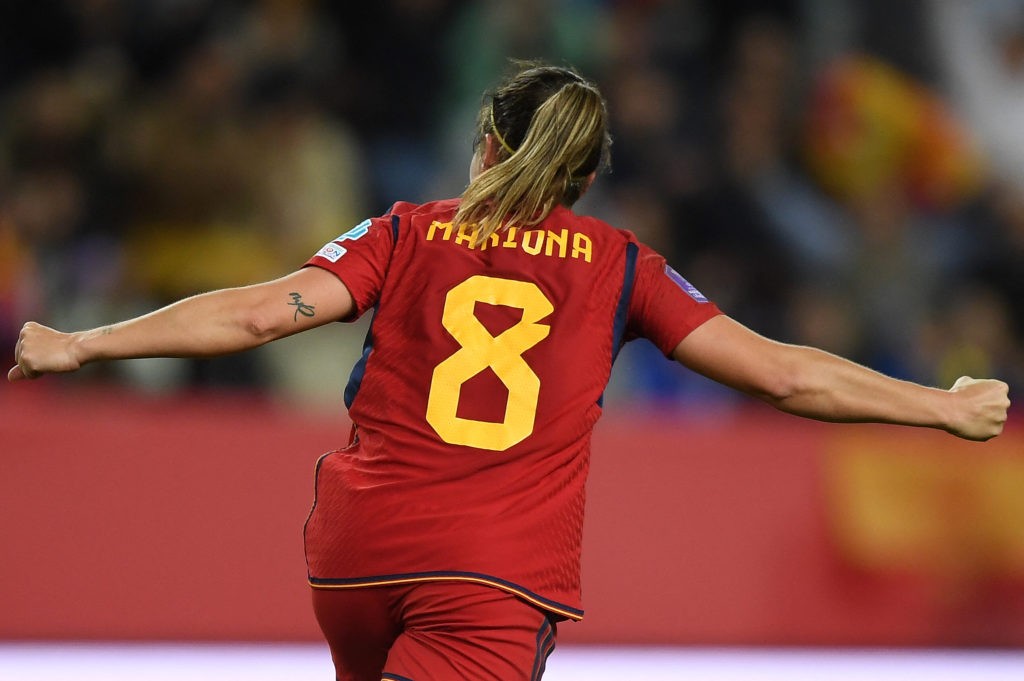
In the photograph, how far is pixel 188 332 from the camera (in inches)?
97.1

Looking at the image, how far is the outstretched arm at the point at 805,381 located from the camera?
264cm

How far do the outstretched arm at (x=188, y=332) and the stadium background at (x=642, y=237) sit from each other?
3657mm

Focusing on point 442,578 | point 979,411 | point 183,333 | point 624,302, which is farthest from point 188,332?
point 979,411

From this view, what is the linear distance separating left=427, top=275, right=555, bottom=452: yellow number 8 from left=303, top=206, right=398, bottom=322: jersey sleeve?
16 cm

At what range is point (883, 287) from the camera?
28.1ft

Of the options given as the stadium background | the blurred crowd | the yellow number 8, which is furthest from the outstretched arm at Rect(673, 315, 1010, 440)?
the blurred crowd

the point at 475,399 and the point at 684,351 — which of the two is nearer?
the point at 475,399

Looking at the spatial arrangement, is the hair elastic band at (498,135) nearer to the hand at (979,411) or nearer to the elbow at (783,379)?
the elbow at (783,379)

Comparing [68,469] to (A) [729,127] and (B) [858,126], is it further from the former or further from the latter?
(B) [858,126]

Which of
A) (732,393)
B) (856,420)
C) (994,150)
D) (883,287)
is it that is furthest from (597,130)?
(994,150)

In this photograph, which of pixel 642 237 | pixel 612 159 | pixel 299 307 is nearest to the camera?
pixel 299 307

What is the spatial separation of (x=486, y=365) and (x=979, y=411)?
97 centimetres

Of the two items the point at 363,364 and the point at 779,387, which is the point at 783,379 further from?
the point at 363,364

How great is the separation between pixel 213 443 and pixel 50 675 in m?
1.27
